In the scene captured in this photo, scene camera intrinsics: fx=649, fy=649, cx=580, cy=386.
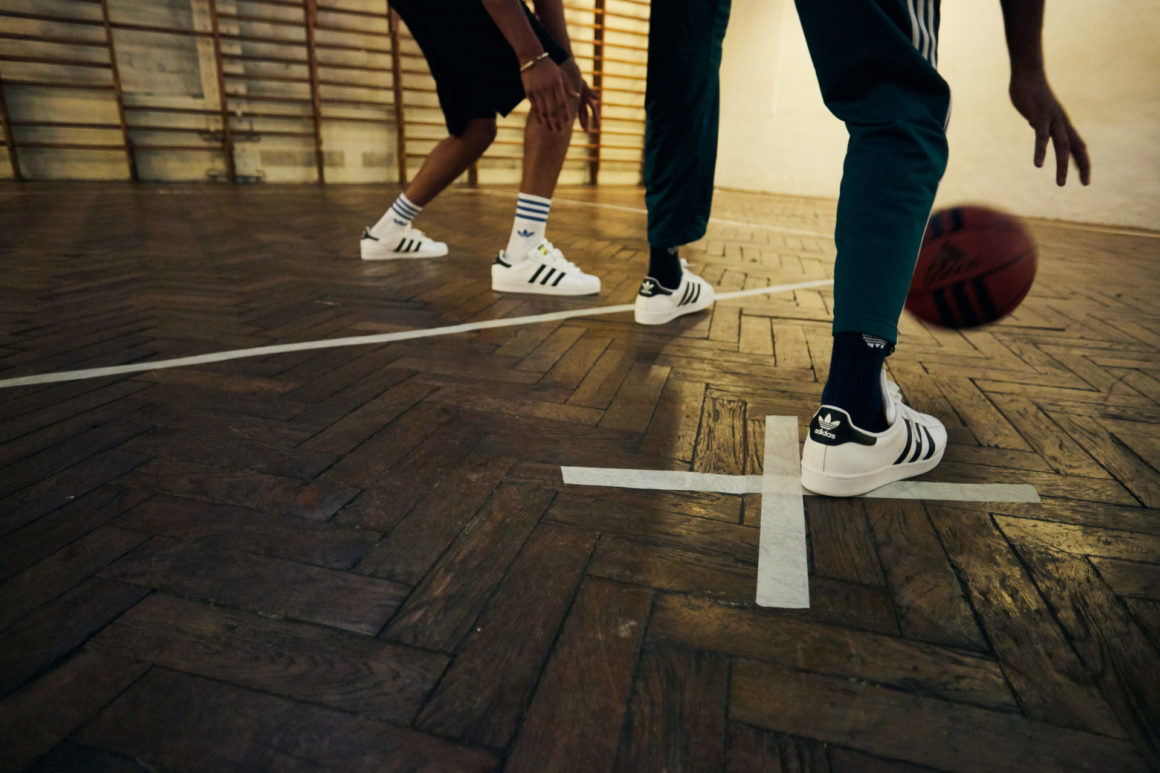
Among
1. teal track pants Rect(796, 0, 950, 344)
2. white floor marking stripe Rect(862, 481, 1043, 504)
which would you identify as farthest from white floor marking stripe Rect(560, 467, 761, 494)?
teal track pants Rect(796, 0, 950, 344)

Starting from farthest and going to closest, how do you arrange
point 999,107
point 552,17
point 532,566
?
1. point 999,107
2. point 552,17
3. point 532,566

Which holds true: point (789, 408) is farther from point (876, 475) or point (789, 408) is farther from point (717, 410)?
point (876, 475)

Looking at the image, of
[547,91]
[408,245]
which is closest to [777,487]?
[547,91]

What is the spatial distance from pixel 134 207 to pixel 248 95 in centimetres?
285

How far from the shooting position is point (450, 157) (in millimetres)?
2879

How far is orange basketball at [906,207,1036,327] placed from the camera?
63.5 inches

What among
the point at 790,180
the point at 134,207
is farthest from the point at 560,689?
the point at 790,180

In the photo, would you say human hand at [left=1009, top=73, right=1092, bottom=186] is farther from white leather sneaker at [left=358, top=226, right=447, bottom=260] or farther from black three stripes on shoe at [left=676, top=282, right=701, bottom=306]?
white leather sneaker at [left=358, top=226, right=447, bottom=260]

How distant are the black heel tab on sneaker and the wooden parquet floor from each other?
12 cm

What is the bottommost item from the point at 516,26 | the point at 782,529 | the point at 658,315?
the point at 782,529

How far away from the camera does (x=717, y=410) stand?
151 centimetres

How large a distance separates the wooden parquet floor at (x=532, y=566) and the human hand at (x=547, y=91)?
692 millimetres

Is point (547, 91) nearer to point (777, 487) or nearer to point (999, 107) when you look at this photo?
point (777, 487)

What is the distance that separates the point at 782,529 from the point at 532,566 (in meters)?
0.42
